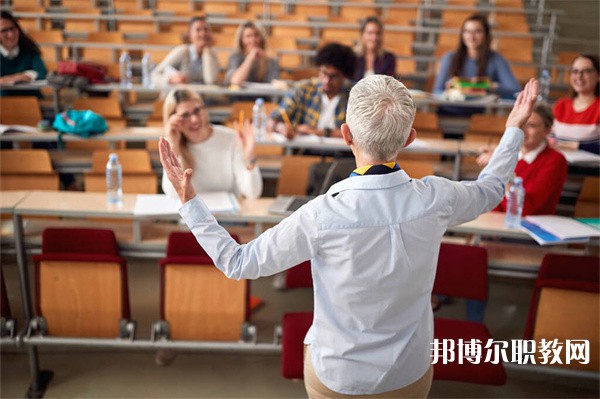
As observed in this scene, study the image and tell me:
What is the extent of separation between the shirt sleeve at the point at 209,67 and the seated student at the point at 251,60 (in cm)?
12

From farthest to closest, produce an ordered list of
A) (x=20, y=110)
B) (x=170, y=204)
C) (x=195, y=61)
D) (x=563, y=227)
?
(x=195, y=61)
(x=20, y=110)
(x=170, y=204)
(x=563, y=227)

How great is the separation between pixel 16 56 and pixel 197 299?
3.52 meters

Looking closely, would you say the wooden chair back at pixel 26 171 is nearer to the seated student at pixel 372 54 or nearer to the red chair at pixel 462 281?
the red chair at pixel 462 281

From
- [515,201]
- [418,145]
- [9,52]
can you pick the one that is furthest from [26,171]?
[515,201]

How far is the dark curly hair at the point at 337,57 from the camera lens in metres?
3.55

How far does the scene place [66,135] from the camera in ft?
12.0

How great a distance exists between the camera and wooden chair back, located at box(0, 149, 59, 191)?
3.42 metres

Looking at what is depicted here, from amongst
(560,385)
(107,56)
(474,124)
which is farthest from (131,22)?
(560,385)

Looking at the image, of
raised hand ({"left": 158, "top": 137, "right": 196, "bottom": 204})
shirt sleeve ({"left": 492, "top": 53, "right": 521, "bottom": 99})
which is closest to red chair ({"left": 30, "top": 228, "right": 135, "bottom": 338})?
raised hand ({"left": 158, "top": 137, "right": 196, "bottom": 204})

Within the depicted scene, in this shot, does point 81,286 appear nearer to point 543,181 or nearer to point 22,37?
point 543,181

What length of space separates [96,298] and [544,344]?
1.70 metres

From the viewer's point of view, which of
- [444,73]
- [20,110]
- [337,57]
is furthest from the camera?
[444,73]

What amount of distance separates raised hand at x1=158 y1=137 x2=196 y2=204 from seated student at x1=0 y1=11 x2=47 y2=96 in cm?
391

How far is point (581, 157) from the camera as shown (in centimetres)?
351
